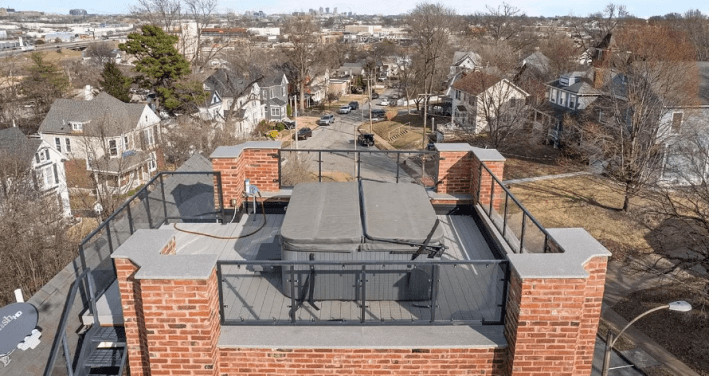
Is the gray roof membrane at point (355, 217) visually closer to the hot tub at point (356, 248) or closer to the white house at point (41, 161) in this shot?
the hot tub at point (356, 248)

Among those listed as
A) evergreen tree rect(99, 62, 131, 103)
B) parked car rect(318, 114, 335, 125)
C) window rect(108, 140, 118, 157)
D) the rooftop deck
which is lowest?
parked car rect(318, 114, 335, 125)

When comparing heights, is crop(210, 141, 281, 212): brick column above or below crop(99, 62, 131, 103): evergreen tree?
above

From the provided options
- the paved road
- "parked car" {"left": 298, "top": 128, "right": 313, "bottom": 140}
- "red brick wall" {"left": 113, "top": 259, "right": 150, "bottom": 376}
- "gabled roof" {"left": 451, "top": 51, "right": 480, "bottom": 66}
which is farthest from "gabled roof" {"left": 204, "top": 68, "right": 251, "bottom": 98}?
"red brick wall" {"left": 113, "top": 259, "right": 150, "bottom": 376}

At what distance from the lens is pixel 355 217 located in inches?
288

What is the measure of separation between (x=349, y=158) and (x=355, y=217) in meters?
40.9

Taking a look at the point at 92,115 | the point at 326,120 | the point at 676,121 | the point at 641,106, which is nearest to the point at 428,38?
the point at 326,120

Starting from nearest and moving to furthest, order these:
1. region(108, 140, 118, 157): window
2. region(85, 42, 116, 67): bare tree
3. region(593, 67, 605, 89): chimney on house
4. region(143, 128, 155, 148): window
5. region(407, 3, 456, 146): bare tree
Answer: region(108, 140, 118, 157): window
region(143, 128, 155, 148): window
region(593, 67, 605, 89): chimney on house
region(407, 3, 456, 146): bare tree
region(85, 42, 116, 67): bare tree

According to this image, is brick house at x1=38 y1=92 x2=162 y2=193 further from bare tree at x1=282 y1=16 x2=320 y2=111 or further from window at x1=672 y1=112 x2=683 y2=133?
window at x1=672 y1=112 x2=683 y2=133

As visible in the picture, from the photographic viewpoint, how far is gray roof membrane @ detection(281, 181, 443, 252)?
6.69 meters

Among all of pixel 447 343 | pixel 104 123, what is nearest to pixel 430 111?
pixel 104 123

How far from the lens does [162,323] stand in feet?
16.7

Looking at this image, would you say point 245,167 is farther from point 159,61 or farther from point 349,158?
point 349,158

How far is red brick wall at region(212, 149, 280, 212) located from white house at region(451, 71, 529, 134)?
105ft

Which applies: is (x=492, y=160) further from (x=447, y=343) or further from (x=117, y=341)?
(x=117, y=341)
